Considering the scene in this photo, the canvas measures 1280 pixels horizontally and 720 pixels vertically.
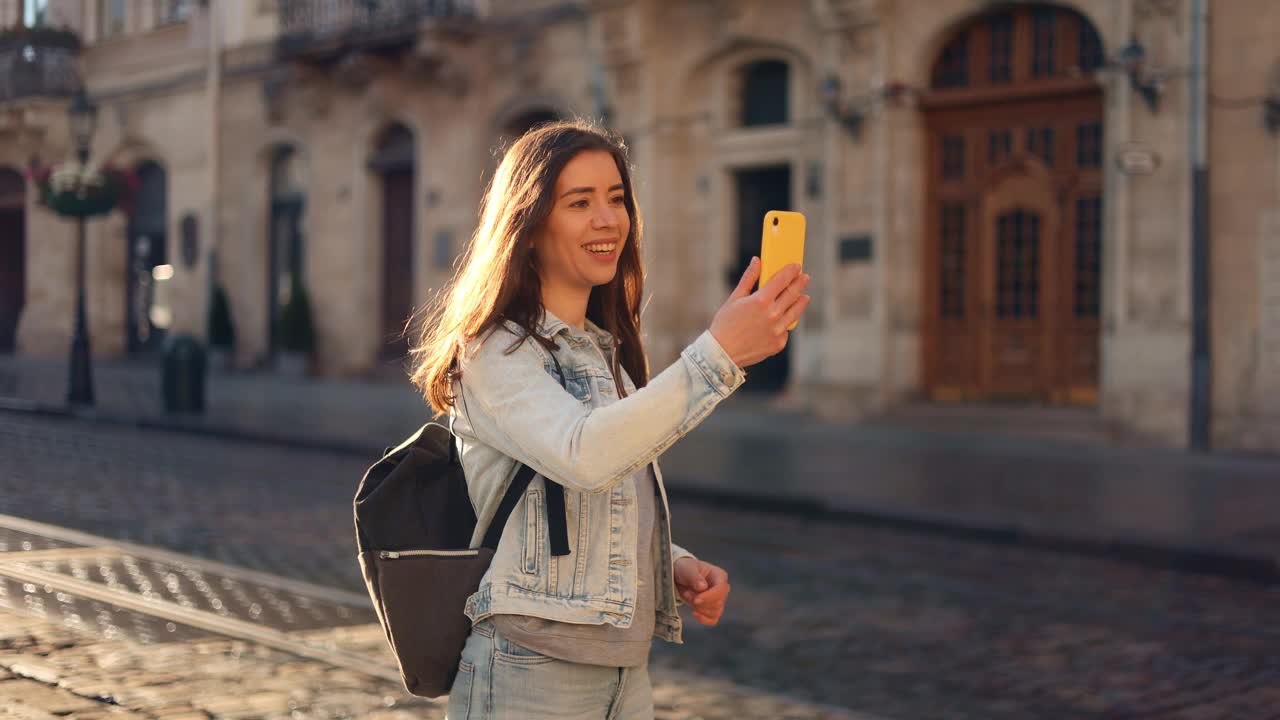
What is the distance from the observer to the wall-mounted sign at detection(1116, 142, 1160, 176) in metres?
14.7

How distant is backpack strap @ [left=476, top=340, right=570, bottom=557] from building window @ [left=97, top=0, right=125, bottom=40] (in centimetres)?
2960

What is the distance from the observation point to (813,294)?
61.1 feet

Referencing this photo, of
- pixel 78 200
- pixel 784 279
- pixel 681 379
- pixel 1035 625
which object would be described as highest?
pixel 78 200

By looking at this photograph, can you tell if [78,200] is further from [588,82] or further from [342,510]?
[342,510]

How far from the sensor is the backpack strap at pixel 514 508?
7.18ft

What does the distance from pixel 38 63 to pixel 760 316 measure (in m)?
31.0

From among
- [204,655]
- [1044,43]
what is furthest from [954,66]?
[204,655]

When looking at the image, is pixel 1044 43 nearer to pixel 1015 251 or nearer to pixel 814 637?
pixel 1015 251

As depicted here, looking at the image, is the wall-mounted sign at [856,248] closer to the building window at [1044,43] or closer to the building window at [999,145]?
the building window at [999,145]

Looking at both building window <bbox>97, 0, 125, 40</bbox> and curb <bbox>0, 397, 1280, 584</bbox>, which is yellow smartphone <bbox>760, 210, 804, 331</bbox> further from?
building window <bbox>97, 0, 125, 40</bbox>

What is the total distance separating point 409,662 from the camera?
2.27 metres

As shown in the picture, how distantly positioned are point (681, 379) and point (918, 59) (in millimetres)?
15576

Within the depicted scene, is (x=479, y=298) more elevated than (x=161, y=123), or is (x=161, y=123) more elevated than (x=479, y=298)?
(x=161, y=123)

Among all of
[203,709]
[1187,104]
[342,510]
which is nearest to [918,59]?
[1187,104]
